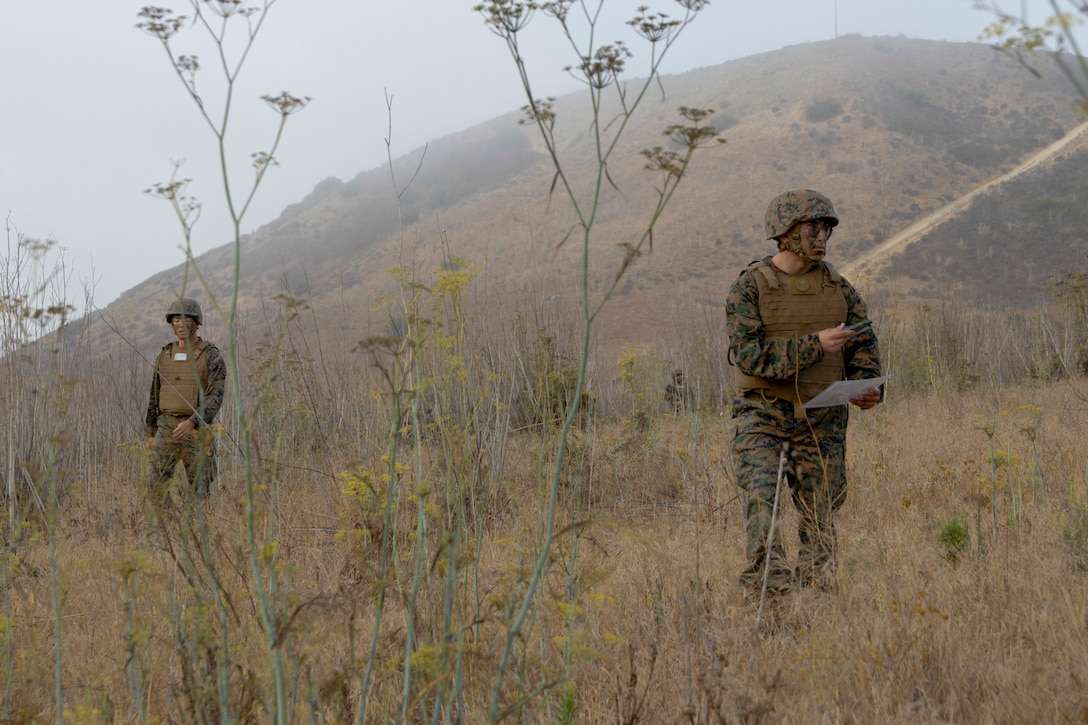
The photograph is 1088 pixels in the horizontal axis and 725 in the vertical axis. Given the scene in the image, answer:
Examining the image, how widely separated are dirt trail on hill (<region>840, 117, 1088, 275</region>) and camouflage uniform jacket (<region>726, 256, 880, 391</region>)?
2389 cm

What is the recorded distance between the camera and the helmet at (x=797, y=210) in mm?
2682

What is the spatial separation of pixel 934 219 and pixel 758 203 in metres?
7.04

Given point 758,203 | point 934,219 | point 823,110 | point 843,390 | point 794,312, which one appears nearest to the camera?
point 843,390

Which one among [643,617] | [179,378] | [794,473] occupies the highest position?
[179,378]

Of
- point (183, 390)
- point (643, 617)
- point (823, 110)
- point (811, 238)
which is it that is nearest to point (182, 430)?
point (183, 390)

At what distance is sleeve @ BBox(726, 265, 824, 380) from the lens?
257cm

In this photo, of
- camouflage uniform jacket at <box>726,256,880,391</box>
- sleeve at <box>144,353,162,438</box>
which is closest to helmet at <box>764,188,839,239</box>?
camouflage uniform jacket at <box>726,256,880,391</box>

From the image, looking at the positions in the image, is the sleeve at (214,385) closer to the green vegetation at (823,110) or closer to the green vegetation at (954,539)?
the green vegetation at (954,539)

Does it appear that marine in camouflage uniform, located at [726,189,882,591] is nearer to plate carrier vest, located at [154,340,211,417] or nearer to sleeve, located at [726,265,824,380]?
sleeve, located at [726,265,824,380]

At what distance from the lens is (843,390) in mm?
2412

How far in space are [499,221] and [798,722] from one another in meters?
38.9

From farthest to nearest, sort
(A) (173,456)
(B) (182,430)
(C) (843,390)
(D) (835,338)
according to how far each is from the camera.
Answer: (B) (182,430) → (A) (173,456) → (D) (835,338) → (C) (843,390)

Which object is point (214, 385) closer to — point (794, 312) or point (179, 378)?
point (179, 378)

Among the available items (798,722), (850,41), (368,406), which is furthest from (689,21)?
(850,41)
